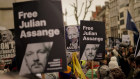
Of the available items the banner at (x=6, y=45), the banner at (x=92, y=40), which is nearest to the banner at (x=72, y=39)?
the banner at (x=92, y=40)

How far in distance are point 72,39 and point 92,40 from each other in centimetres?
251

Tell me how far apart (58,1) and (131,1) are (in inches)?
2292

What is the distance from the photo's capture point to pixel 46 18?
3945 mm

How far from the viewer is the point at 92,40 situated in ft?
23.2

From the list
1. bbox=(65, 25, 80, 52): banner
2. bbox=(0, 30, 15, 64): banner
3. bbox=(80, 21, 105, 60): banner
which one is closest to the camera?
bbox=(80, 21, 105, 60): banner

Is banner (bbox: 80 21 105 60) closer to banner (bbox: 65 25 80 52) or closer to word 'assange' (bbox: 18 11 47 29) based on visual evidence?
banner (bbox: 65 25 80 52)

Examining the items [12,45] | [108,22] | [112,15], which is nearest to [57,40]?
[12,45]

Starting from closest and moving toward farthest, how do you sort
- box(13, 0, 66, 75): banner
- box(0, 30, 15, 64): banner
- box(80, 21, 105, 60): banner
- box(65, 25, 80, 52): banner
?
box(13, 0, 66, 75): banner, box(80, 21, 105, 60): banner, box(0, 30, 15, 64): banner, box(65, 25, 80, 52): banner

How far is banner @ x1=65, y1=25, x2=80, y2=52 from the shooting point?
9.34 meters

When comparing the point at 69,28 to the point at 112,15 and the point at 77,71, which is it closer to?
the point at 77,71

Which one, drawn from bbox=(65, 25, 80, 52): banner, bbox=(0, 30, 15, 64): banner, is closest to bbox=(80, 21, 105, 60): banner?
bbox=(0, 30, 15, 64): banner

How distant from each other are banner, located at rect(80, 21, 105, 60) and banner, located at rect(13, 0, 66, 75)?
9.56ft

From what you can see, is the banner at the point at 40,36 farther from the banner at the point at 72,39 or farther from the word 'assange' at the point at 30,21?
the banner at the point at 72,39

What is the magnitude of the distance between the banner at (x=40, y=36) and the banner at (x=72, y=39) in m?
5.35
